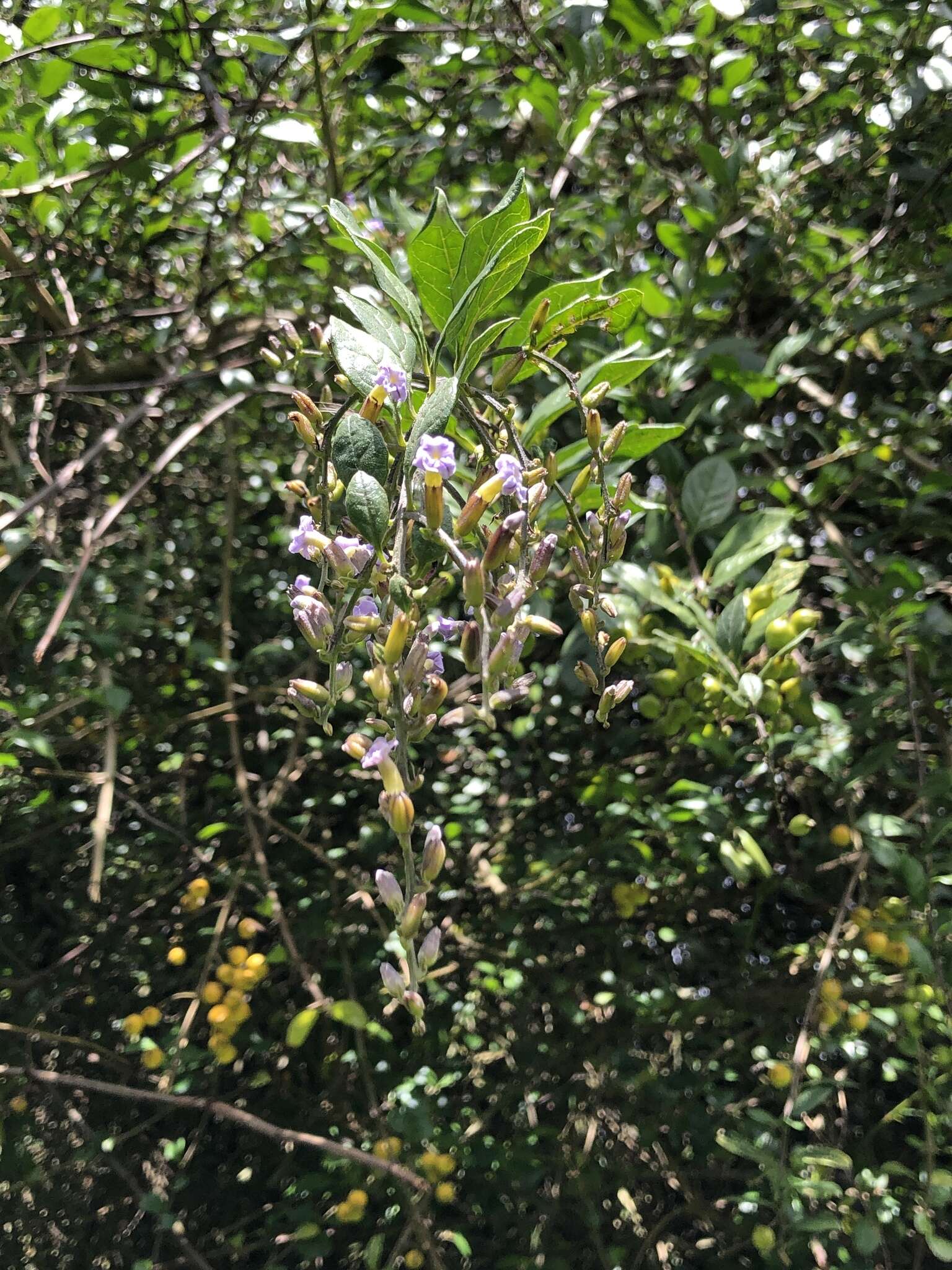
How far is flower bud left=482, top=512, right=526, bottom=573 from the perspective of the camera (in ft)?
1.42

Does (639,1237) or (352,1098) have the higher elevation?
(352,1098)

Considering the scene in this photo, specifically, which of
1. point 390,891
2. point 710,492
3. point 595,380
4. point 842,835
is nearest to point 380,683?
point 390,891

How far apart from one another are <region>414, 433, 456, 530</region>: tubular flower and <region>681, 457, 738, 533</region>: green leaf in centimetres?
54

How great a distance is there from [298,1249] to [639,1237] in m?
0.49

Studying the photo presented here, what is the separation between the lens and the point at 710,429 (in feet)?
3.69

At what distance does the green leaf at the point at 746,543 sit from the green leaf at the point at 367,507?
0.55 meters

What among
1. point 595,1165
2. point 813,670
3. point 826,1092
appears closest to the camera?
point 826,1092

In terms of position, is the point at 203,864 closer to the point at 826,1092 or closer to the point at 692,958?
the point at 692,958

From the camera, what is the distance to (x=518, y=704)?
131cm

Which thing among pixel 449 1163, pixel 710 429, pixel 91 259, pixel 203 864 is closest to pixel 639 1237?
pixel 449 1163

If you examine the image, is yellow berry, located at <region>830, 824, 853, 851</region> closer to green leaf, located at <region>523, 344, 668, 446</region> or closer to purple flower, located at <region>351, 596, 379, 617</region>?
green leaf, located at <region>523, 344, 668, 446</region>

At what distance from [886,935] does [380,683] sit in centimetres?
85

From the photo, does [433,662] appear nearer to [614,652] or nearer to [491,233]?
[614,652]

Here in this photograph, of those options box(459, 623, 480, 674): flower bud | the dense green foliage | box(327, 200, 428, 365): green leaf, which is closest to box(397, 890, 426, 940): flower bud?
box(459, 623, 480, 674): flower bud
